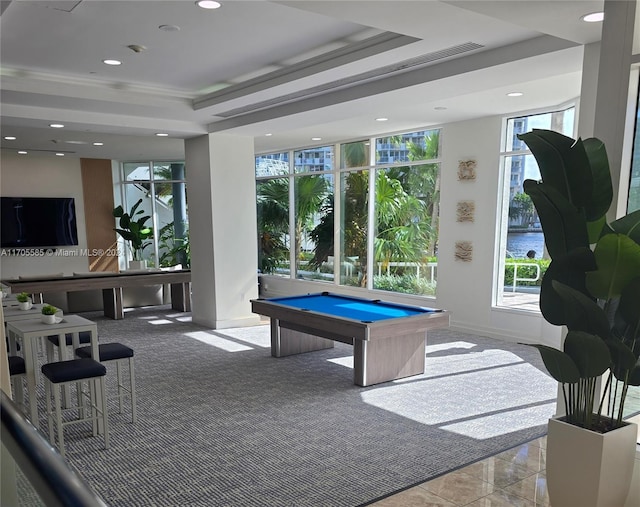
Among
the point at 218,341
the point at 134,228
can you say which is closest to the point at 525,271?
the point at 218,341

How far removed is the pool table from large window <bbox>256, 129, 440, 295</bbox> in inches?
111

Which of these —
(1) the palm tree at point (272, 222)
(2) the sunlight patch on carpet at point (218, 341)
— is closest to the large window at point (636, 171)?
(2) the sunlight patch on carpet at point (218, 341)

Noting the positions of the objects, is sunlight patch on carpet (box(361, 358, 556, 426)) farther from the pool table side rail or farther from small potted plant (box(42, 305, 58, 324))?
small potted plant (box(42, 305, 58, 324))

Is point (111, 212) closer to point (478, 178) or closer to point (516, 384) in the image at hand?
point (478, 178)

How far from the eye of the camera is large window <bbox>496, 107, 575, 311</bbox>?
698cm

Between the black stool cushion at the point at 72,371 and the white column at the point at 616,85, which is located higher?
the white column at the point at 616,85

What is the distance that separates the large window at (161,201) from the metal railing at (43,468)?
12130 millimetres

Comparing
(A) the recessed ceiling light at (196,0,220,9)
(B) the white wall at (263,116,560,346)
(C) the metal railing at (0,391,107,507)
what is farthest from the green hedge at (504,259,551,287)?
(C) the metal railing at (0,391,107,507)

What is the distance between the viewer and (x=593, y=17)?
3.12 metres

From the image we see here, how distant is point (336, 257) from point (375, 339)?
5294 millimetres

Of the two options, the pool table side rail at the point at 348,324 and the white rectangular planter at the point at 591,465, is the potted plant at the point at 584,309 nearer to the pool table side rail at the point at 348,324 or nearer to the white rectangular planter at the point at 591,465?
the white rectangular planter at the point at 591,465

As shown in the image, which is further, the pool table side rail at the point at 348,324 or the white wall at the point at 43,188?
the white wall at the point at 43,188

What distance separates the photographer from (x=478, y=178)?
7402mm

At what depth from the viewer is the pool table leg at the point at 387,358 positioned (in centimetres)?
511
